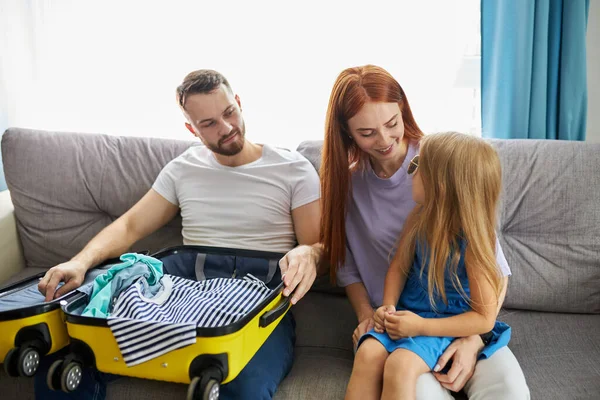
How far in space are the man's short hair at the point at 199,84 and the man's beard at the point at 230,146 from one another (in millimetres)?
139

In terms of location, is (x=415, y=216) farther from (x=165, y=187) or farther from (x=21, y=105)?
(x=21, y=105)

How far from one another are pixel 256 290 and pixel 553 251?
2.90ft

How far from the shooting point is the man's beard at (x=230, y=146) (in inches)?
66.6

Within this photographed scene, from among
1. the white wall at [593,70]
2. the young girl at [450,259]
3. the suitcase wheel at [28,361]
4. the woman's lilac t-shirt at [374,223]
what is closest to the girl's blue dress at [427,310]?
the young girl at [450,259]

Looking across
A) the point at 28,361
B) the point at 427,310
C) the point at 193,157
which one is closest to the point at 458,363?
the point at 427,310

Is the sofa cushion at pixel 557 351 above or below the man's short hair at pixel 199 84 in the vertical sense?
below

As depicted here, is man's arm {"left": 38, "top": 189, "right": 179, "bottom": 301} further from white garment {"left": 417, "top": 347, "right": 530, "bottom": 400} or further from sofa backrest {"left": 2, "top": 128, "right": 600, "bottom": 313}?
white garment {"left": 417, "top": 347, "right": 530, "bottom": 400}

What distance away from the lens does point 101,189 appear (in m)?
1.96

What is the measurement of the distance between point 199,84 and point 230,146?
20cm

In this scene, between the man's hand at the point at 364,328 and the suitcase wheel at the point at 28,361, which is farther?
the man's hand at the point at 364,328

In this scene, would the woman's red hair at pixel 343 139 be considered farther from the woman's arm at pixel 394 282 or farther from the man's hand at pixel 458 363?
the man's hand at pixel 458 363

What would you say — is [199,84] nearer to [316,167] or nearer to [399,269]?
[316,167]

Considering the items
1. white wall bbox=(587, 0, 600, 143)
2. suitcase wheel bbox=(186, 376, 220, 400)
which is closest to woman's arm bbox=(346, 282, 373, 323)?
suitcase wheel bbox=(186, 376, 220, 400)

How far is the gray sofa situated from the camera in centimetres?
140
